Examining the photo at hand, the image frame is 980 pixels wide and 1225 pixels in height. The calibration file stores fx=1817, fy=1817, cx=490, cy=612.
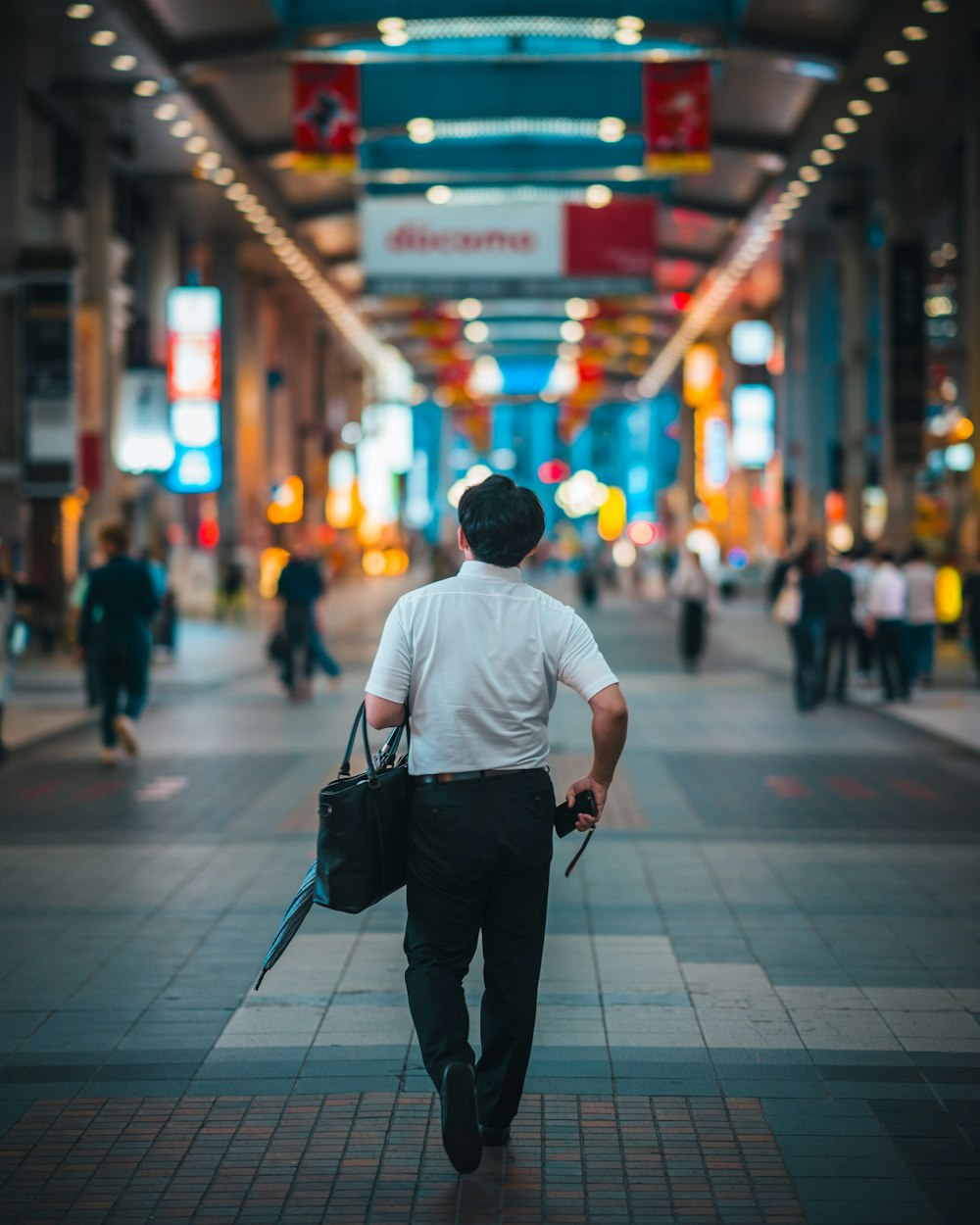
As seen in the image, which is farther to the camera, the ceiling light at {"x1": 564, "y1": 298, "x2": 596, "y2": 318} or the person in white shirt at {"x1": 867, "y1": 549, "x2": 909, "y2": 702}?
the ceiling light at {"x1": 564, "y1": 298, "x2": 596, "y2": 318}

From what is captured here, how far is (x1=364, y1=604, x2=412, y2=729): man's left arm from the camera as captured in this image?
4.57 meters

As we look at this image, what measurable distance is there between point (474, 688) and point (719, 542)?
59.7 meters

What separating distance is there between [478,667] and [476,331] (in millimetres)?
58352

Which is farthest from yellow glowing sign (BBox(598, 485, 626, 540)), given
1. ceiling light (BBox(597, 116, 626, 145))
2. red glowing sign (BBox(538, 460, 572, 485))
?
ceiling light (BBox(597, 116, 626, 145))

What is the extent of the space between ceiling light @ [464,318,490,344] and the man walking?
182 feet

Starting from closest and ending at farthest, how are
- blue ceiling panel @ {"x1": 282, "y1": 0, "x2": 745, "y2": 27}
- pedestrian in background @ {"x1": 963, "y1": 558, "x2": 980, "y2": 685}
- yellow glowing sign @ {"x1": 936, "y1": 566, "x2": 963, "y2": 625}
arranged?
1. pedestrian in background @ {"x1": 963, "y1": 558, "x2": 980, "y2": 685}
2. blue ceiling panel @ {"x1": 282, "y1": 0, "x2": 745, "y2": 27}
3. yellow glowing sign @ {"x1": 936, "y1": 566, "x2": 963, "y2": 625}

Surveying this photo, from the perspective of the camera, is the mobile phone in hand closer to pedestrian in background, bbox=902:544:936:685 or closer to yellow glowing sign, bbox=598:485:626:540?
pedestrian in background, bbox=902:544:936:685

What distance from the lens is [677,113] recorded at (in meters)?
24.8

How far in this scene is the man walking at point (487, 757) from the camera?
4.55 metres

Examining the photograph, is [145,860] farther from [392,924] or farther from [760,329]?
[760,329]

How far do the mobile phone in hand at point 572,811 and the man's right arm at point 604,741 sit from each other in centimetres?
1

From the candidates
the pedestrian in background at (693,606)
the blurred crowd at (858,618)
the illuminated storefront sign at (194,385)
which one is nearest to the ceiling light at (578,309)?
the illuminated storefront sign at (194,385)

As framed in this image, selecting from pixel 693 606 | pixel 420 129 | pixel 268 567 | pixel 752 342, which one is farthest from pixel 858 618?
pixel 752 342

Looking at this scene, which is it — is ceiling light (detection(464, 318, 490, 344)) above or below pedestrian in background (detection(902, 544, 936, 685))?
above
